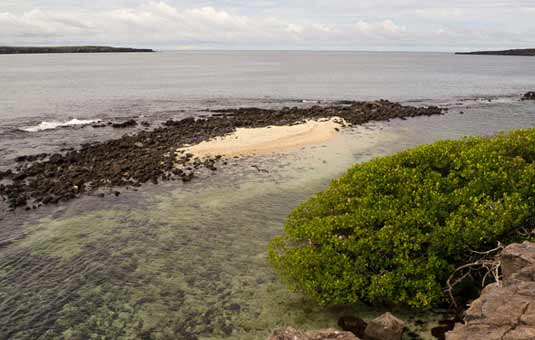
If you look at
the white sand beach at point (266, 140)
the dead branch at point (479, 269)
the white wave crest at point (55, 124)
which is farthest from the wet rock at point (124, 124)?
the dead branch at point (479, 269)

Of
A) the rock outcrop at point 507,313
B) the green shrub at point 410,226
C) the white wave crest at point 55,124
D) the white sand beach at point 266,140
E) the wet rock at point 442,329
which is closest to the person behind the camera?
the rock outcrop at point 507,313

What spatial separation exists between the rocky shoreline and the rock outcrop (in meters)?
21.6

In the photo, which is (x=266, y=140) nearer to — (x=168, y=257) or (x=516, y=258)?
(x=168, y=257)

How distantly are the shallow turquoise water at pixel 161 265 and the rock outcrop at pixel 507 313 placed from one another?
4765mm

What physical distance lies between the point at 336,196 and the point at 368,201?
4.82 feet

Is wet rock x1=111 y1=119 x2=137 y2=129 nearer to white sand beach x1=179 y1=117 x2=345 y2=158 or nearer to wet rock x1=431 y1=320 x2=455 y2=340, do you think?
white sand beach x1=179 y1=117 x2=345 y2=158

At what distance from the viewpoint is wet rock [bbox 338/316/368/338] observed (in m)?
13.1

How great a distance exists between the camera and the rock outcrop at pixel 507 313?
27.1ft

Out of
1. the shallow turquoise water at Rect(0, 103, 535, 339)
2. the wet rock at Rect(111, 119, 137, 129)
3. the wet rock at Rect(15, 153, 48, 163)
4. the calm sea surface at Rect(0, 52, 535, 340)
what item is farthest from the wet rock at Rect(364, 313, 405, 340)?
the wet rock at Rect(111, 119, 137, 129)

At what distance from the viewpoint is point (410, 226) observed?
14.2 m

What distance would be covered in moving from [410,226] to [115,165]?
23.1 meters

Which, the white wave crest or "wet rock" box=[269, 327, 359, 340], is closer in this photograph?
"wet rock" box=[269, 327, 359, 340]

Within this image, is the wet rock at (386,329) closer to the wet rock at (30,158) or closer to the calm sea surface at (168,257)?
the calm sea surface at (168,257)

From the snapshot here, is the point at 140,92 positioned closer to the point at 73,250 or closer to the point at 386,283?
the point at 73,250
